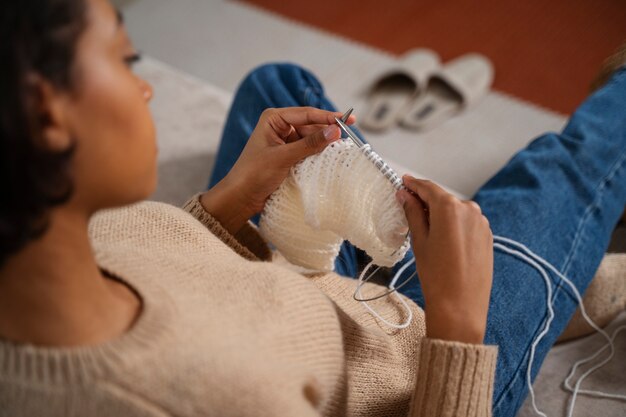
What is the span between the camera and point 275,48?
6.34 feet

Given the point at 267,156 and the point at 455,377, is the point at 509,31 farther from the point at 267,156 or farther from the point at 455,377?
the point at 455,377

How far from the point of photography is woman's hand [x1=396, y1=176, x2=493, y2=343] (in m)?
0.62

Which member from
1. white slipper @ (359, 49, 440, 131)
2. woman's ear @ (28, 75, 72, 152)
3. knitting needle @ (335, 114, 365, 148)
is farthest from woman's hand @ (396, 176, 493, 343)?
white slipper @ (359, 49, 440, 131)

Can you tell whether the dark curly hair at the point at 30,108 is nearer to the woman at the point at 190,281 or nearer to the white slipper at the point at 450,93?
the woman at the point at 190,281

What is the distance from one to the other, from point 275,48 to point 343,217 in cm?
128

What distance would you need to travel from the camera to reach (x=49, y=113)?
0.41 meters

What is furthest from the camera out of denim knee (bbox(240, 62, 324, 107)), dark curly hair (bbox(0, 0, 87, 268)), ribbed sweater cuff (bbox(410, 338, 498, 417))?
denim knee (bbox(240, 62, 324, 107))

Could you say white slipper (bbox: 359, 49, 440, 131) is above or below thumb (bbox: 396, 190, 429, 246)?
below

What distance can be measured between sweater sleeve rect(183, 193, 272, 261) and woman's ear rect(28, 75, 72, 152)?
385 millimetres

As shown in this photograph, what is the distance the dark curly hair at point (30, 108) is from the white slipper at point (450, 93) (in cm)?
128

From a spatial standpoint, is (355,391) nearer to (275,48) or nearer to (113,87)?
(113,87)

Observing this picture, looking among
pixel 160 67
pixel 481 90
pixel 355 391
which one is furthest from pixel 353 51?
pixel 355 391

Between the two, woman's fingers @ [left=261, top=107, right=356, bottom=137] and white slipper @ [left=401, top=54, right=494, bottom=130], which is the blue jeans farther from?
white slipper @ [left=401, top=54, right=494, bottom=130]

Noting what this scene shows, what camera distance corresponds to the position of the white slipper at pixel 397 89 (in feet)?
5.36
